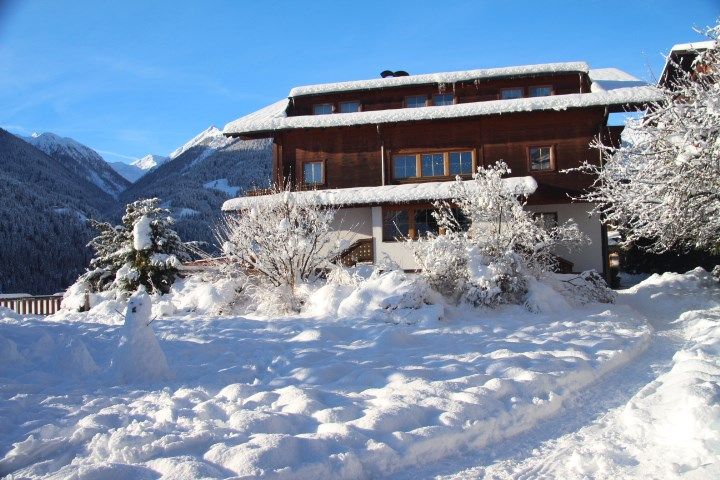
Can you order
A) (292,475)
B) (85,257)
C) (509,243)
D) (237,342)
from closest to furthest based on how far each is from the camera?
(292,475)
(237,342)
(509,243)
(85,257)

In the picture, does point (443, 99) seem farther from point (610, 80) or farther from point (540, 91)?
point (610, 80)

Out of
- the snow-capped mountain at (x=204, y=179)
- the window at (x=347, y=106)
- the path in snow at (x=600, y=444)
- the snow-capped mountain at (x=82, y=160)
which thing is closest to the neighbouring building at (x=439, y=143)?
the window at (x=347, y=106)

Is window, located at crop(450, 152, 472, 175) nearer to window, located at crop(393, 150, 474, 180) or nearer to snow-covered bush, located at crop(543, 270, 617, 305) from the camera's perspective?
window, located at crop(393, 150, 474, 180)

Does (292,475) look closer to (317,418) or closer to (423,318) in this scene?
(317,418)

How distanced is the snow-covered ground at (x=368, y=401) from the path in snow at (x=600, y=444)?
2 cm

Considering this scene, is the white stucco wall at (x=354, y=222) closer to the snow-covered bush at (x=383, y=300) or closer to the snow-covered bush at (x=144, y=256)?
the snow-covered bush at (x=144, y=256)

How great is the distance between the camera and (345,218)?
20938 mm

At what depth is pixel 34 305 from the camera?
18.6m

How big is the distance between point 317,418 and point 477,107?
16.5m

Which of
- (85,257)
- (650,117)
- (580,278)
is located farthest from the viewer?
(85,257)

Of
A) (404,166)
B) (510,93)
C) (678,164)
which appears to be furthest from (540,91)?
(678,164)

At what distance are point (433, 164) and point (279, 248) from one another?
356 inches

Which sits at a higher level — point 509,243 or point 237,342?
point 509,243

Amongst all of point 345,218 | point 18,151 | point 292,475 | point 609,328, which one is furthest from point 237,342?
point 18,151
